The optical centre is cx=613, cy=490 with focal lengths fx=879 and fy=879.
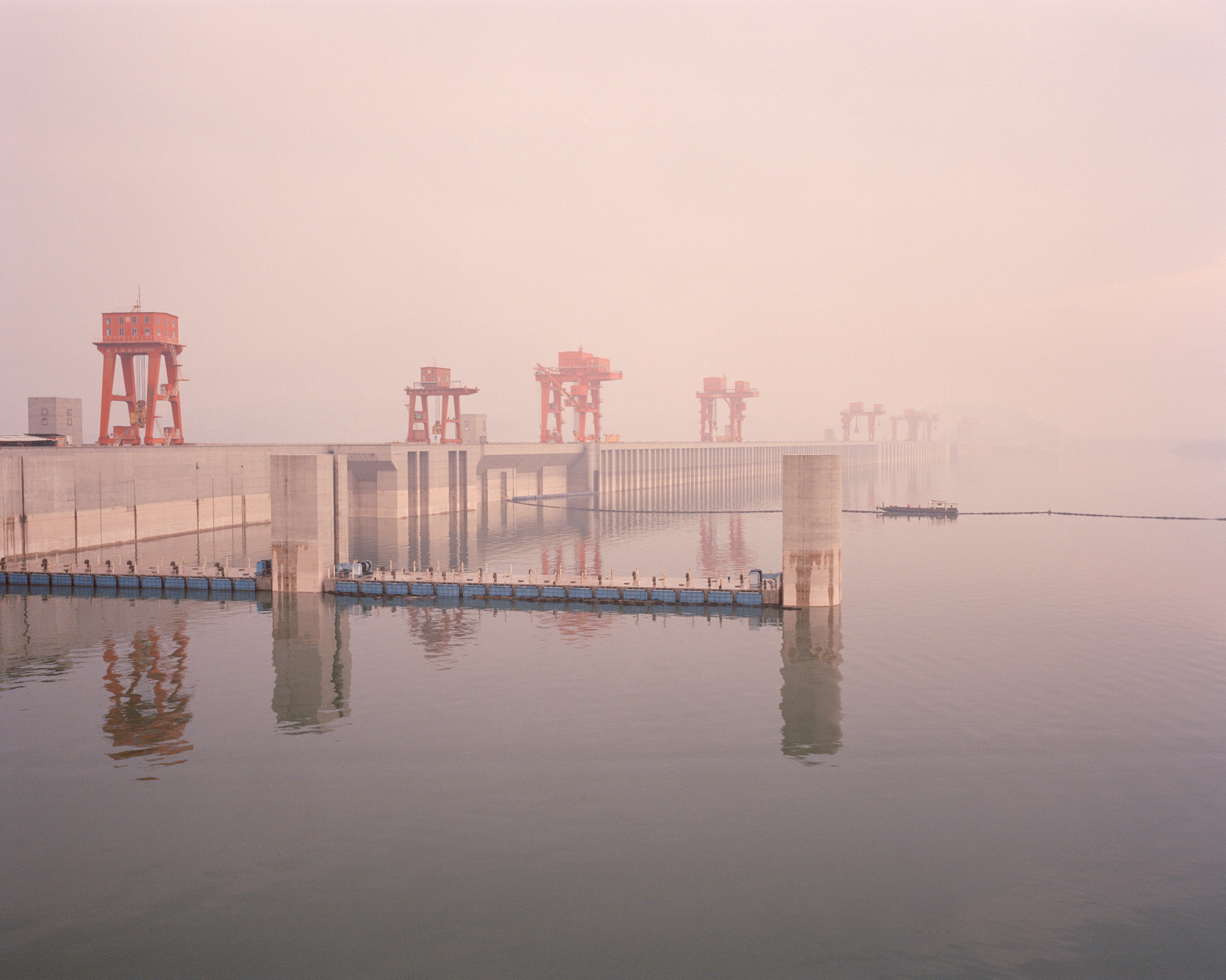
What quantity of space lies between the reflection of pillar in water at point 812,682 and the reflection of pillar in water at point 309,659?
19233 millimetres

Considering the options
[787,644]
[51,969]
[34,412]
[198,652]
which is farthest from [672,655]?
[34,412]

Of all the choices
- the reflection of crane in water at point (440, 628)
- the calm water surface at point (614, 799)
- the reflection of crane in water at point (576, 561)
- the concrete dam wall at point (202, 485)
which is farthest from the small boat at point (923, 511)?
the reflection of crane in water at point (440, 628)

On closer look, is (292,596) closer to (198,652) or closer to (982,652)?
(198,652)

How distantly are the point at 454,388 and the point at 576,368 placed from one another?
46.4 metres

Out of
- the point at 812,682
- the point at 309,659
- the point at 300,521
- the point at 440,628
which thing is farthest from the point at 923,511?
the point at 309,659

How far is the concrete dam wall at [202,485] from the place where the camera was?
77.2 m

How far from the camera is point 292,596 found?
64188 millimetres

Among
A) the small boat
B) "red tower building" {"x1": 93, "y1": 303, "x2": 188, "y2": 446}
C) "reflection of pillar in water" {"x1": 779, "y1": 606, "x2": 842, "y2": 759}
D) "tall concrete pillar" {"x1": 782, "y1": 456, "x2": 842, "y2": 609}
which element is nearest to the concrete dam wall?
"red tower building" {"x1": 93, "y1": 303, "x2": 188, "y2": 446}

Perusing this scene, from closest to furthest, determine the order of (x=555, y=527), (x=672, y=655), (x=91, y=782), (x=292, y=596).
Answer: (x=91, y=782) → (x=672, y=655) → (x=292, y=596) → (x=555, y=527)

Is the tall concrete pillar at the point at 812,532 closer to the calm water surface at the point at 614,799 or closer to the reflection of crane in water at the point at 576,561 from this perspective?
the calm water surface at the point at 614,799

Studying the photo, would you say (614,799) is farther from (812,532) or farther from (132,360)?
(132,360)

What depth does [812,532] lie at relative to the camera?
5716 centimetres

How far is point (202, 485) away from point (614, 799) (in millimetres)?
87232

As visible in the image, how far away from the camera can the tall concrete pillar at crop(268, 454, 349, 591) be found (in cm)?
6394
